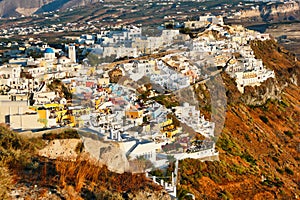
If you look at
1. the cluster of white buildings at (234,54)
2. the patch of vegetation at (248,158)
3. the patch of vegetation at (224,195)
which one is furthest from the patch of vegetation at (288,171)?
the cluster of white buildings at (234,54)

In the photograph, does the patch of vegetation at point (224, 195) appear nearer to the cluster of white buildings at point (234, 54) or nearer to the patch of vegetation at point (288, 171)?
the patch of vegetation at point (288, 171)

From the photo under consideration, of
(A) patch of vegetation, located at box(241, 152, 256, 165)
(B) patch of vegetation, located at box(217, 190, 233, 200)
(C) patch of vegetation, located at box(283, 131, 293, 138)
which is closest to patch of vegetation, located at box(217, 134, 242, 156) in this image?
(A) patch of vegetation, located at box(241, 152, 256, 165)

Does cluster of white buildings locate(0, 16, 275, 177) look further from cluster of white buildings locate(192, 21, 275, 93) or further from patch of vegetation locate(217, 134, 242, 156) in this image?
patch of vegetation locate(217, 134, 242, 156)

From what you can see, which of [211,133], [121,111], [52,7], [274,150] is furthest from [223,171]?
[52,7]

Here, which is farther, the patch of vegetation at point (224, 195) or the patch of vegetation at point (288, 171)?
the patch of vegetation at point (288, 171)

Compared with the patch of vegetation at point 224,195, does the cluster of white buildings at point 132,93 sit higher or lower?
higher

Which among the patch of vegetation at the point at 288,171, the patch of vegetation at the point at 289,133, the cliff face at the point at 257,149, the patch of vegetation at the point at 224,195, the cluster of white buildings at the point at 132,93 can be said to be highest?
the cluster of white buildings at the point at 132,93

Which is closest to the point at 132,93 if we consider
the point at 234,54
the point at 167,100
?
the point at 167,100

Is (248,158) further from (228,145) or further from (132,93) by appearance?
(132,93)
